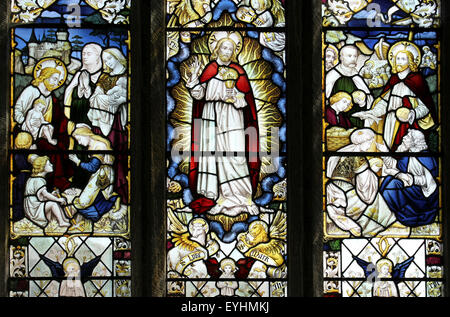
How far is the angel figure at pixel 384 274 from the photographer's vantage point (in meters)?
6.14

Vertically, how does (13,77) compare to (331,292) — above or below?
above

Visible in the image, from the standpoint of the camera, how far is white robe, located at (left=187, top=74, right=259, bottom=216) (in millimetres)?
6176

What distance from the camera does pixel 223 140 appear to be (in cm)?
622

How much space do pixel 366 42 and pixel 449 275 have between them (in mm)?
1862

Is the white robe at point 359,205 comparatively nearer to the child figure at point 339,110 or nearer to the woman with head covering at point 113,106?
the child figure at point 339,110

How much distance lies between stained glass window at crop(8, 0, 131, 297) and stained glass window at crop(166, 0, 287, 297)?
0.39m

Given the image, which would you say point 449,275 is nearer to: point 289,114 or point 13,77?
point 289,114

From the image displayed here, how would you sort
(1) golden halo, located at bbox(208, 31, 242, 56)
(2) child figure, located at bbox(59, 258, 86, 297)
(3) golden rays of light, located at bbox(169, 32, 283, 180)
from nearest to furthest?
(2) child figure, located at bbox(59, 258, 86, 297), (3) golden rays of light, located at bbox(169, 32, 283, 180), (1) golden halo, located at bbox(208, 31, 242, 56)

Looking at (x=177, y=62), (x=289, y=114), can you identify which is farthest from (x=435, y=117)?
→ (x=177, y=62)

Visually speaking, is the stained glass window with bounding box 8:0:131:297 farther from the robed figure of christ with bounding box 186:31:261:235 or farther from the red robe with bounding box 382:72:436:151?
the red robe with bounding box 382:72:436:151

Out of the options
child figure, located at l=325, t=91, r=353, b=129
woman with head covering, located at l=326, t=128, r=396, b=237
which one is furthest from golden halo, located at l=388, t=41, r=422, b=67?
woman with head covering, located at l=326, t=128, r=396, b=237

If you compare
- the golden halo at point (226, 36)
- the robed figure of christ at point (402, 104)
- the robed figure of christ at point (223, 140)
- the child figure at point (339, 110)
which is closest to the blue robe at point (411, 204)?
the robed figure of christ at point (402, 104)

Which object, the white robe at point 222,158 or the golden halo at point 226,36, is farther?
the golden halo at point 226,36

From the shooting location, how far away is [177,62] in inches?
247
